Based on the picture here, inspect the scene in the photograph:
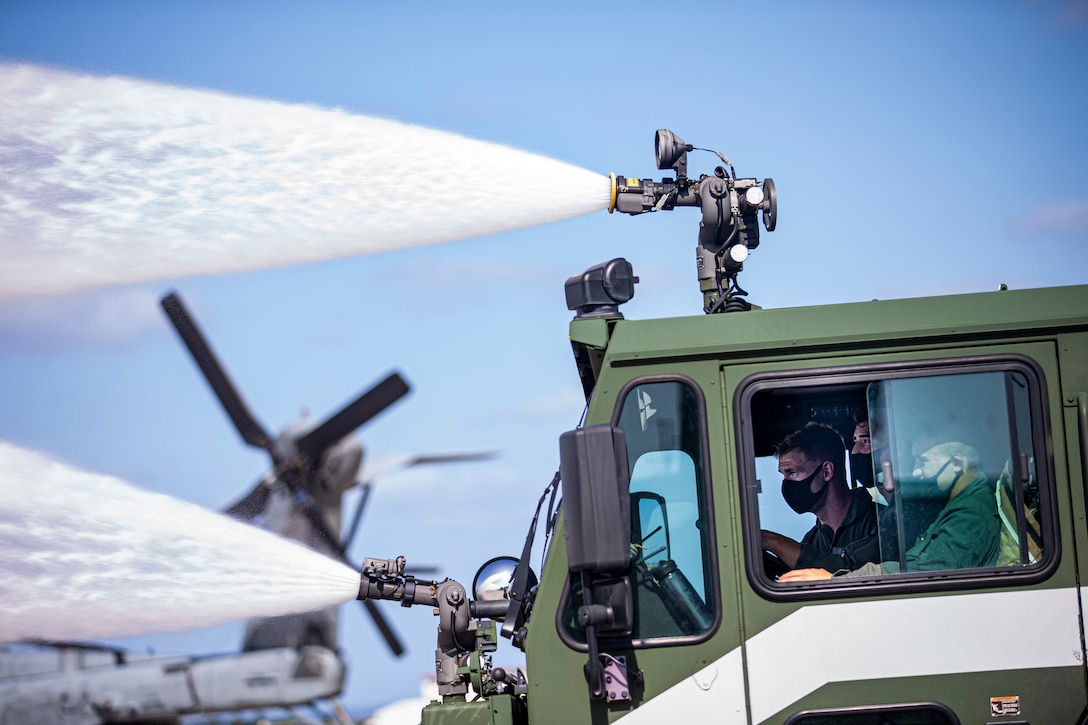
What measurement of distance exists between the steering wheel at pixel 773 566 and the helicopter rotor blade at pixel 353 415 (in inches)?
1244

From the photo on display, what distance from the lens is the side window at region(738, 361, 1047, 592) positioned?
5.39m

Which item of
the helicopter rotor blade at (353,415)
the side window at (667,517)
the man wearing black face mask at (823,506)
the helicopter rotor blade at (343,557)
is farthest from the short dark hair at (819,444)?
the helicopter rotor blade at (353,415)

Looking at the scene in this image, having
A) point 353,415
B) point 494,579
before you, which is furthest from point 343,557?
point 494,579

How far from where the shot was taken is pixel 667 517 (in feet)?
17.8

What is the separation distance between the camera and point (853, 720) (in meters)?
5.25

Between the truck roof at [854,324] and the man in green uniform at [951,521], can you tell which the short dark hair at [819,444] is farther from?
the truck roof at [854,324]

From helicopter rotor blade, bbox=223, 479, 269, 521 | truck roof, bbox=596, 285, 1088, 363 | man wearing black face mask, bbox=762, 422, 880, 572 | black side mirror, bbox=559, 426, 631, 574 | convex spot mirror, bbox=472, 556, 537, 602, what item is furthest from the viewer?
helicopter rotor blade, bbox=223, 479, 269, 521

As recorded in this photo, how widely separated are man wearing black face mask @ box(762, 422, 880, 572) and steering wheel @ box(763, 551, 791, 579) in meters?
0.02

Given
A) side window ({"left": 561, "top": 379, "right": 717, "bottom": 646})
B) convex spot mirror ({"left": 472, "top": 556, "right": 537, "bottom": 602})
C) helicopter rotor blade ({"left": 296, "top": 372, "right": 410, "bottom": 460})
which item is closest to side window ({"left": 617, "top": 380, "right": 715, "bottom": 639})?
side window ({"left": 561, "top": 379, "right": 717, "bottom": 646})

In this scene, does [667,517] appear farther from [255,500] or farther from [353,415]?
[255,500]

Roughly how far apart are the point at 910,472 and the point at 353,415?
1366 inches

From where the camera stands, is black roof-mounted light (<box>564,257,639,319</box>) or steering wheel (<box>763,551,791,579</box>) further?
black roof-mounted light (<box>564,257,639,319</box>)

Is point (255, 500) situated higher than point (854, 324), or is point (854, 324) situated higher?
point (854, 324)

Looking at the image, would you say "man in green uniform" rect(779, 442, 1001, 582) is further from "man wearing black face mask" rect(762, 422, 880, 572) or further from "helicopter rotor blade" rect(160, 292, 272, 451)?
"helicopter rotor blade" rect(160, 292, 272, 451)
